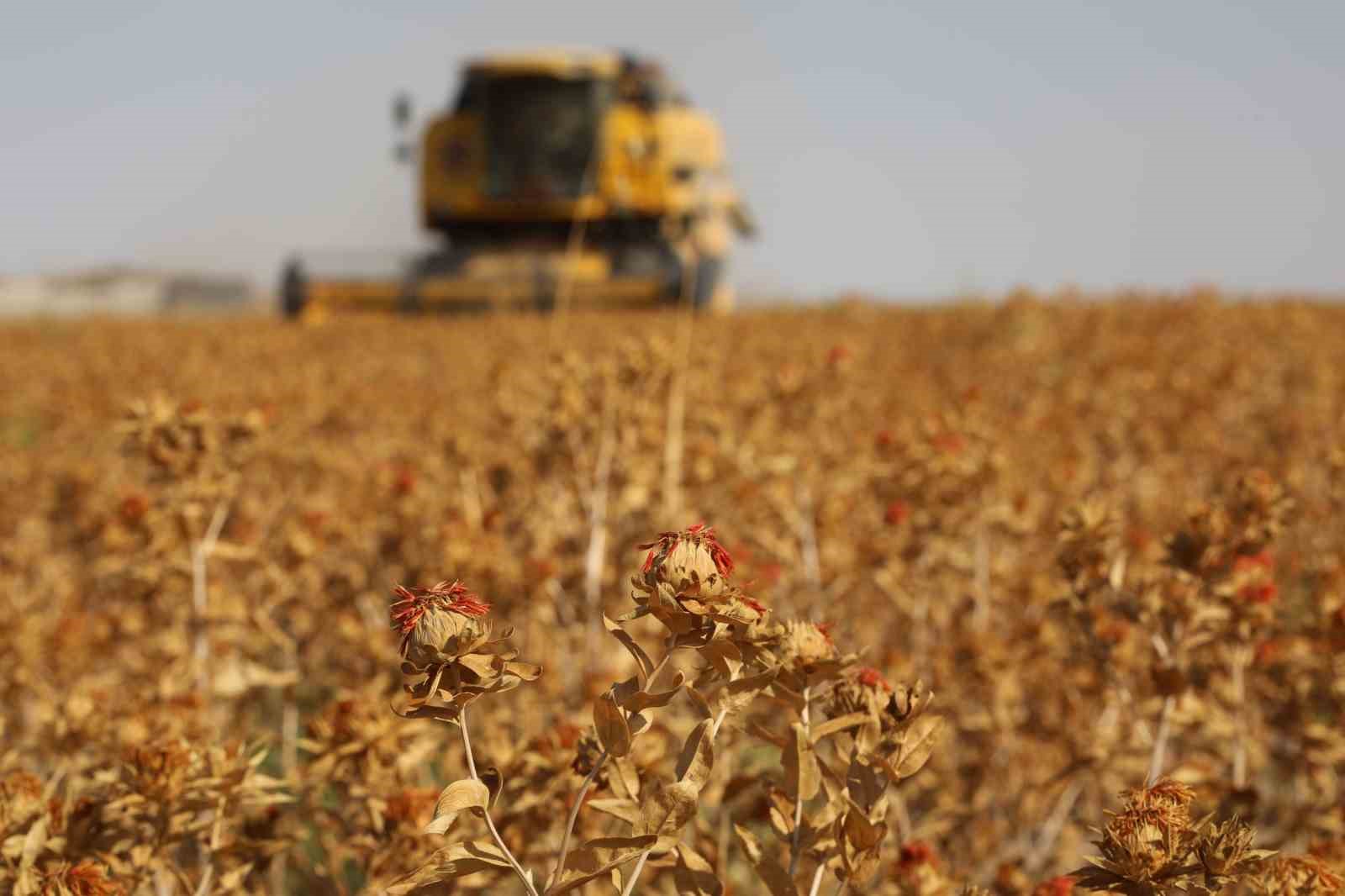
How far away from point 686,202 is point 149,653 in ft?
49.2

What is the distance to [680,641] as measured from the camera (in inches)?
→ 45.6

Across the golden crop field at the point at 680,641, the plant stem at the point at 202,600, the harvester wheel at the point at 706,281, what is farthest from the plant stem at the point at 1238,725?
the harvester wheel at the point at 706,281

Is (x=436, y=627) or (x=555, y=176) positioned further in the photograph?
(x=555, y=176)

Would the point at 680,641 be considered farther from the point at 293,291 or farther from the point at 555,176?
the point at 555,176

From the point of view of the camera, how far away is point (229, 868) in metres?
1.82

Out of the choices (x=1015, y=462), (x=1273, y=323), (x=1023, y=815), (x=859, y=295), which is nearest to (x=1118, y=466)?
(x=1015, y=462)

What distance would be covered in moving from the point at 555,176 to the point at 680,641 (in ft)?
55.9

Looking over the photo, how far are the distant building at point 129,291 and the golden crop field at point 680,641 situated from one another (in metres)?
33.2

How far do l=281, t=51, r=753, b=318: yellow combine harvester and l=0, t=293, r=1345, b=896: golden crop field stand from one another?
10865 mm

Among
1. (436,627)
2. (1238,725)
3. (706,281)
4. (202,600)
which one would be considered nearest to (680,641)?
(436,627)

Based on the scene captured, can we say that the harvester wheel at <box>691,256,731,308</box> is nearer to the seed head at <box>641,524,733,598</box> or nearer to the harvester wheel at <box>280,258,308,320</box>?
the harvester wheel at <box>280,258,308,320</box>

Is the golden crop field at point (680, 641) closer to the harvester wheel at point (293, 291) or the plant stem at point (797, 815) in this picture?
the plant stem at point (797, 815)

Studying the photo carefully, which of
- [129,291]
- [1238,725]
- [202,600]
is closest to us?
[1238,725]

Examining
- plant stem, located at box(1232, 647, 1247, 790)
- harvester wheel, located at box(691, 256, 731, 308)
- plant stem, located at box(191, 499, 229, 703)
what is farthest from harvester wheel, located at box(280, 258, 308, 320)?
plant stem, located at box(1232, 647, 1247, 790)
